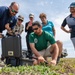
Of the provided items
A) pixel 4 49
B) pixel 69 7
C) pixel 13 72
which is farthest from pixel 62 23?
pixel 13 72

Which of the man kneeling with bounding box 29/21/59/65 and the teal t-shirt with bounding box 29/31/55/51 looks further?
the teal t-shirt with bounding box 29/31/55/51

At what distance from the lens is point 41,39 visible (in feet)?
24.1

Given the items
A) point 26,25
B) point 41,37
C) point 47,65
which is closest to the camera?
point 47,65

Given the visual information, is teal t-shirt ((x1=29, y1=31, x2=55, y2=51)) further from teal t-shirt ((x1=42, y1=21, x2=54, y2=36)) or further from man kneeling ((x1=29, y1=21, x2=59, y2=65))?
teal t-shirt ((x1=42, y1=21, x2=54, y2=36))

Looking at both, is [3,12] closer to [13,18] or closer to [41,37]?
[13,18]

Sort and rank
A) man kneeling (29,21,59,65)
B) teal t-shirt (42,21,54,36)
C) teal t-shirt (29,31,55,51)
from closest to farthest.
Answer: man kneeling (29,21,59,65) < teal t-shirt (29,31,55,51) < teal t-shirt (42,21,54,36)

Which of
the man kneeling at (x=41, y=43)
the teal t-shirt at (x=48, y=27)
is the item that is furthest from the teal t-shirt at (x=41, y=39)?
the teal t-shirt at (x=48, y=27)

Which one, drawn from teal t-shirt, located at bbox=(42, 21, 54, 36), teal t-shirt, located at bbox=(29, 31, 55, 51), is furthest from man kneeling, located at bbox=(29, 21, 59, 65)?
teal t-shirt, located at bbox=(42, 21, 54, 36)

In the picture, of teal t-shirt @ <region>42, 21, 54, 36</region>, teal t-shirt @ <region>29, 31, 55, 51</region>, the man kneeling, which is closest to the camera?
the man kneeling

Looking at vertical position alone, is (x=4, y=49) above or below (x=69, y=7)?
below

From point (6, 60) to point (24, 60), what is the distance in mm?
682

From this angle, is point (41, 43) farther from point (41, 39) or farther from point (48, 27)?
point (48, 27)

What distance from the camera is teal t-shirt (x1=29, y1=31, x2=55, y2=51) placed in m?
7.26

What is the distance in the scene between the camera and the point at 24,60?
7809mm
